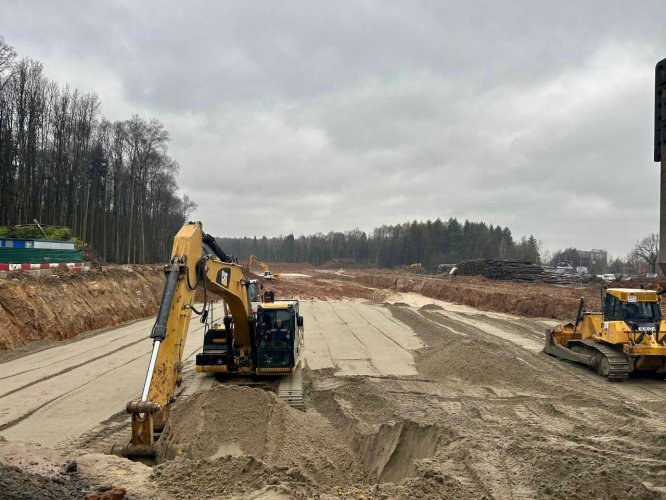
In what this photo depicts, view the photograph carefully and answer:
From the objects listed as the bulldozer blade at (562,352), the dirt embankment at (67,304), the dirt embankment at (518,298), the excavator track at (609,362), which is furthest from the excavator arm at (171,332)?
the dirt embankment at (518,298)

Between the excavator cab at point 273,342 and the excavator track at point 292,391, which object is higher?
the excavator cab at point 273,342

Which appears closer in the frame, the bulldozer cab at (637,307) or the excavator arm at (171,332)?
the excavator arm at (171,332)

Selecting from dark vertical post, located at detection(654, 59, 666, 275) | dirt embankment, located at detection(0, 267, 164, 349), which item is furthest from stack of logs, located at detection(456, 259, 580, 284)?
dirt embankment, located at detection(0, 267, 164, 349)

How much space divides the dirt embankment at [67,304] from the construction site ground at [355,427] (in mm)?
316

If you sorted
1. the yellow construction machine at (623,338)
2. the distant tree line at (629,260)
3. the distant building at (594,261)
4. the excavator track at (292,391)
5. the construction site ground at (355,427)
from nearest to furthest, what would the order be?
1. the construction site ground at (355,427)
2. the excavator track at (292,391)
3. the yellow construction machine at (623,338)
4. the distant tree line at (629,260)
5. the distant building at (594,261)

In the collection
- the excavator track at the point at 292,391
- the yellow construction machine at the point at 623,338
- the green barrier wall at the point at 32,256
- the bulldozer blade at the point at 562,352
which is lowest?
the excavator track at the point at 292,391

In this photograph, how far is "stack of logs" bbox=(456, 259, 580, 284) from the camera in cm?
4744

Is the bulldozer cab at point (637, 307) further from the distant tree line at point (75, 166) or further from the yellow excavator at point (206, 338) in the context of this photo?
the distant tree line at point (75, 166)

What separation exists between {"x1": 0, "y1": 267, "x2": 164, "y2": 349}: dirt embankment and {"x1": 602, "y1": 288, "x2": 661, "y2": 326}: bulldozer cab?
61.4 ft

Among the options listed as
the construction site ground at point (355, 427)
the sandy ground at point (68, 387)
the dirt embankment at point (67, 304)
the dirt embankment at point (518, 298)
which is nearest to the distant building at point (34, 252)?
the dirt embankment at point (67, 304)

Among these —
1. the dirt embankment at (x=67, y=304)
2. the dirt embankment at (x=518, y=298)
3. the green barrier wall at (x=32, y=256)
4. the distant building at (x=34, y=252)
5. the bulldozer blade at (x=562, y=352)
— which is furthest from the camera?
the dirt embankment at (x=518, y=298)

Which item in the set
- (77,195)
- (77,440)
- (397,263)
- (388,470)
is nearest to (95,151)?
(77,195)

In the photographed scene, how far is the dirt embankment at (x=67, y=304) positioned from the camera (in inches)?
705

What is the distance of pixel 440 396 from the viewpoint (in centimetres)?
1094
